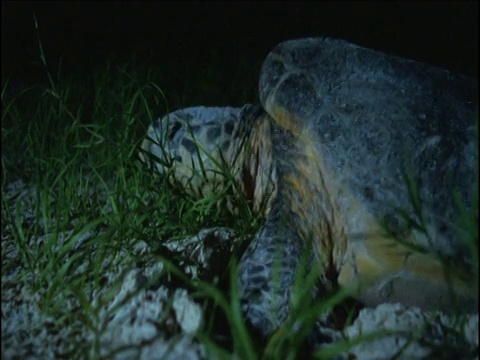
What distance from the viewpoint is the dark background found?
12.7 feet

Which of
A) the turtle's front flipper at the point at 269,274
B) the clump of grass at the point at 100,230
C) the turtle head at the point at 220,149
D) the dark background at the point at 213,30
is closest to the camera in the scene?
the clump of grass at the point at 100,230

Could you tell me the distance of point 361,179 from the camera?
1.86 m

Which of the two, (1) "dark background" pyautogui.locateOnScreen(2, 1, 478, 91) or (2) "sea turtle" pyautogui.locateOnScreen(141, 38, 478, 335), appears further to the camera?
(1) "dark background" pyautogui.locateOnScreen(2, 1, 478, 91)

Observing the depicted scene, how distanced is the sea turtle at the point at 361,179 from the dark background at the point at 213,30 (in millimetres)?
1595

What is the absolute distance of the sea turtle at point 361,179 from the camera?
171 centimetres

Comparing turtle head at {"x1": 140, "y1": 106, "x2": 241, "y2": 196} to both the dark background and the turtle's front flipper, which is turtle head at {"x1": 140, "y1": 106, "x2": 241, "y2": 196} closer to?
the turtle's front flipper

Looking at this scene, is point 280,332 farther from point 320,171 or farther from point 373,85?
point 373,85

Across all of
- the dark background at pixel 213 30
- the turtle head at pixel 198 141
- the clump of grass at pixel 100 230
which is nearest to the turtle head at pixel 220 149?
the turtle head at pixel 198 141

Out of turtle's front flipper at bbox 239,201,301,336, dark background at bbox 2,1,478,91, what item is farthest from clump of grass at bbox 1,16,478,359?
dark background at bbox 2,1,478,91

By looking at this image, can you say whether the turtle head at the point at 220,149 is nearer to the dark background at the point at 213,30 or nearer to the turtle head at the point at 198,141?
the turtle head at the point at 198,141

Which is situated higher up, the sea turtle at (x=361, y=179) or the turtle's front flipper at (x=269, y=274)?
the sea turtle at (x=361, y=179)

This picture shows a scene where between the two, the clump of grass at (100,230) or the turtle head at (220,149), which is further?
the turtle head at (220,149)

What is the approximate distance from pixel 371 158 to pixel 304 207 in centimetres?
28

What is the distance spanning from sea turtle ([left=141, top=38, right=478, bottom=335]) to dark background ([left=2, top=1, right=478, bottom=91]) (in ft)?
5.23
